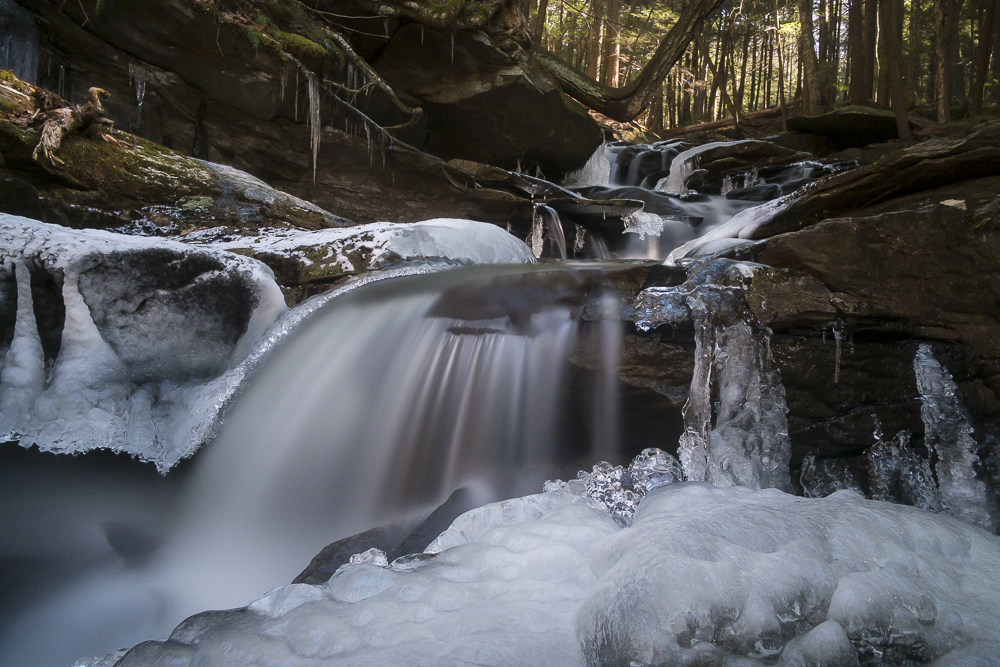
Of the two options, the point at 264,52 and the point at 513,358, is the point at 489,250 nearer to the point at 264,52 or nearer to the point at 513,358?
the point at 513,358

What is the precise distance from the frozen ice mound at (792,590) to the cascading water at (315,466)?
4.71 feet

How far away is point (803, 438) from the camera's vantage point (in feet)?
10.5

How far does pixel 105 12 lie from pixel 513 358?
19.9 ft

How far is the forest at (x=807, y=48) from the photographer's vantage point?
436 inches

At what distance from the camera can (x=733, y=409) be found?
10.4 ft

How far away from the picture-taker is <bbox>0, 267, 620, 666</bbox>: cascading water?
236cm

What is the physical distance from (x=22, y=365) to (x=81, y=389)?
299 millimetres

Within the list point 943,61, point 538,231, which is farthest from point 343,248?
point 943,61

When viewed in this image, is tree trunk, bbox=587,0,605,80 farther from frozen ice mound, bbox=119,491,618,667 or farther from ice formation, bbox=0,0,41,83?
frozen ice mound, bbox=119,491,618,667

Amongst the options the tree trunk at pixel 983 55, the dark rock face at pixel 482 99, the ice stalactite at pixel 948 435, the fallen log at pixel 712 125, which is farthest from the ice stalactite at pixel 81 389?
the fallen log at pixel 712 125

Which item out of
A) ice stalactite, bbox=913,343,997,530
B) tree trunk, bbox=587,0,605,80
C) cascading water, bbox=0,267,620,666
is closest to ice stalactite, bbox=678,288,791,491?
cascading water, bbox=0,267,620,666

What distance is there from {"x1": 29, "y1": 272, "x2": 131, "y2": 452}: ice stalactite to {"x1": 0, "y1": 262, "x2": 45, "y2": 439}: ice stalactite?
63 millimetres

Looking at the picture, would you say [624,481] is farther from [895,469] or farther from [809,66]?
[809,66]

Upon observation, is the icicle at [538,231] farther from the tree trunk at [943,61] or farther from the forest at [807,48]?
the tree trunk at [943,61]
